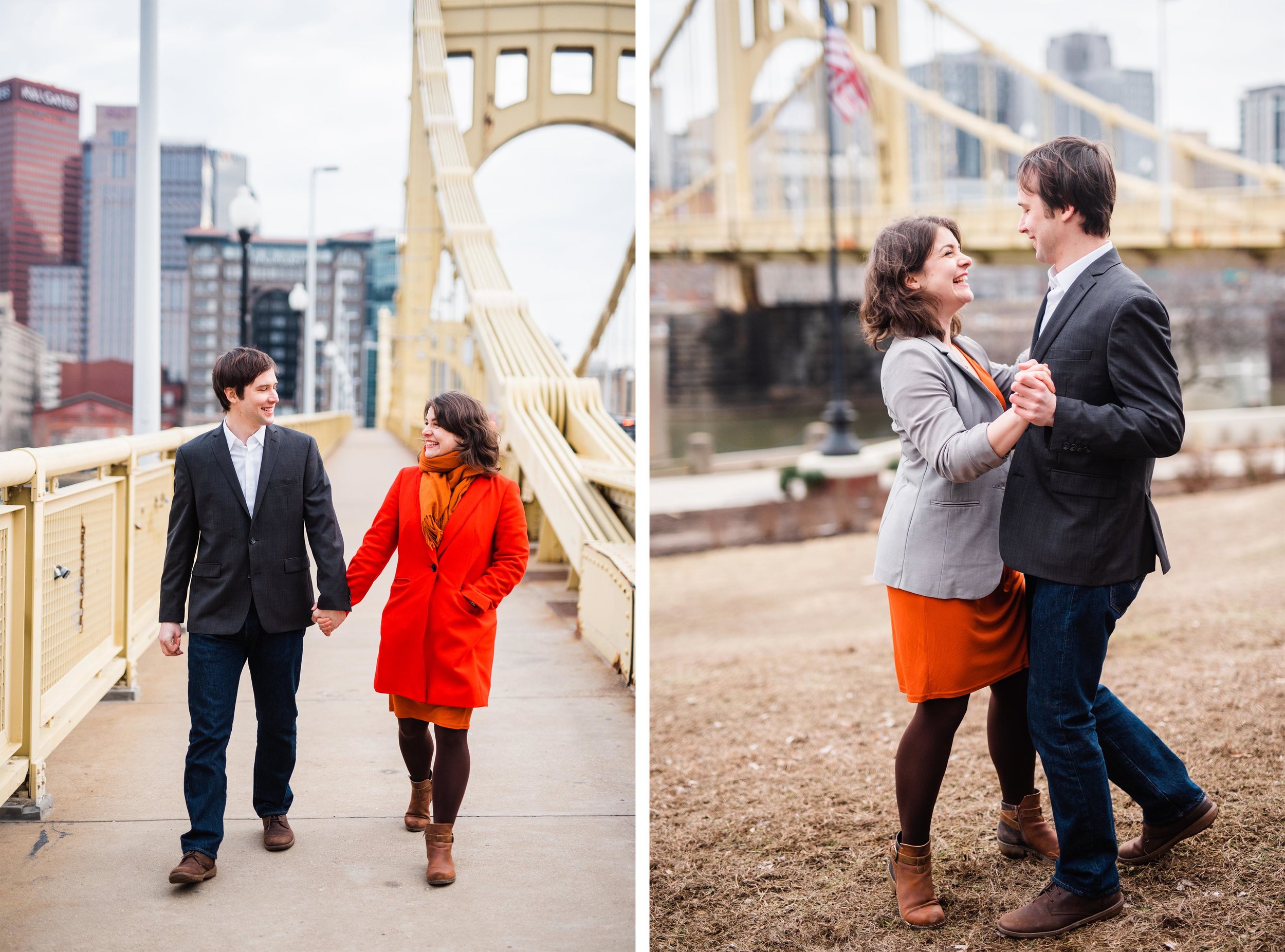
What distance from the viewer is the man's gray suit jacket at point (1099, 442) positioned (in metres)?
2.18

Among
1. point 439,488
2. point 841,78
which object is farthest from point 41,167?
point 841,78

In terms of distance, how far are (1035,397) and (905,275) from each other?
44cm

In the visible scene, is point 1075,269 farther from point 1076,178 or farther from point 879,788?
point 879,788

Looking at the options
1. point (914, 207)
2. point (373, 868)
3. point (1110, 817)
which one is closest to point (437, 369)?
point (373, 868)

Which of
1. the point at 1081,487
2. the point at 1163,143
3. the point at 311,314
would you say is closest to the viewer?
the point at 1081,487

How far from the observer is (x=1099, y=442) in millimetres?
2180

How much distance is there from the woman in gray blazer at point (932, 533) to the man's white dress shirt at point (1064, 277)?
5.7 inches

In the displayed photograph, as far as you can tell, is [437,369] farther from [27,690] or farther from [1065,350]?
[1065,350]

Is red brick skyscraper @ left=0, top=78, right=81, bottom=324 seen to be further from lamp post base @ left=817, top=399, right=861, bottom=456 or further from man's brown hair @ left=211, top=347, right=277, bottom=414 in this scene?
lamp post base @ left=817, top=399, right=861, bottom=456

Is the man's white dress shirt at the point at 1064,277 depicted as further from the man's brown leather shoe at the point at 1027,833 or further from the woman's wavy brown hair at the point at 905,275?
the man's brown leather shoe at the point at 1027,833

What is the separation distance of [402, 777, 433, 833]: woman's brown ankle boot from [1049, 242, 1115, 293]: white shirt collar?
6.18 feet

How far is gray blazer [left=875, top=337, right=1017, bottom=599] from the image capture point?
2.36 meters

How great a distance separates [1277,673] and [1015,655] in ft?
8.13

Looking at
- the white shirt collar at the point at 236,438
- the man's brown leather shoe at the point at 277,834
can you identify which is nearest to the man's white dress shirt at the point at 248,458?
the white shirt collar at the point at 236,438
